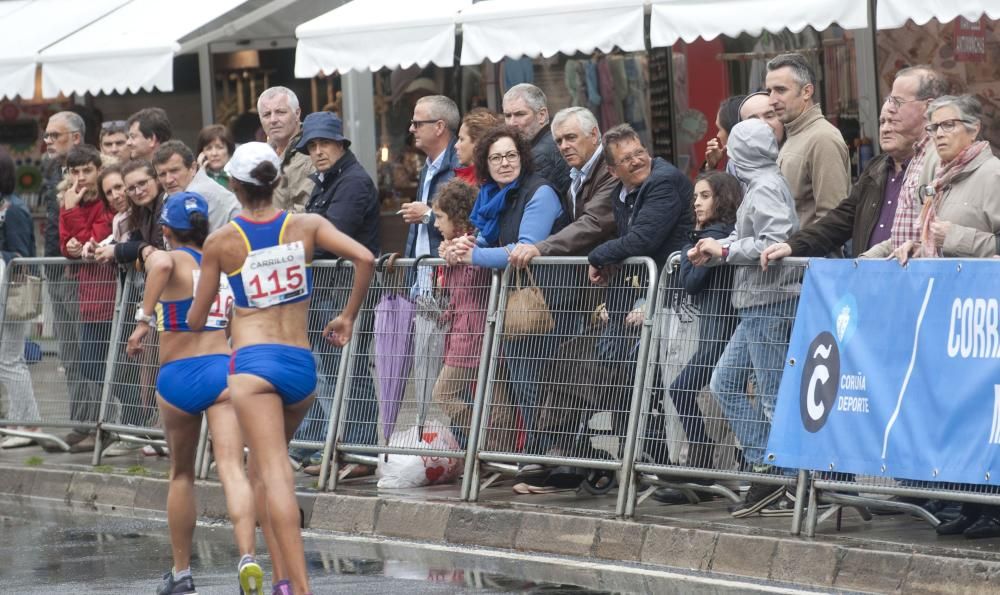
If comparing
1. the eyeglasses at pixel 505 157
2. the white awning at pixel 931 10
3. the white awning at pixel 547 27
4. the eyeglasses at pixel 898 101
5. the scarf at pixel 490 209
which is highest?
the white awning at pixel 547 27

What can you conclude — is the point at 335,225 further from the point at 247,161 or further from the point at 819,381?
the point at 819,381

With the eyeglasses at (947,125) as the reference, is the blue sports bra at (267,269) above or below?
below

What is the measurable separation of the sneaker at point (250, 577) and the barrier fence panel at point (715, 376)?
2372 millimetres

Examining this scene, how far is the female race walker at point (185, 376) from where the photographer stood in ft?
26.8

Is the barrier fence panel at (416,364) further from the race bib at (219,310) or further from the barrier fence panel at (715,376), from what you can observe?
the race bib at (219,310)

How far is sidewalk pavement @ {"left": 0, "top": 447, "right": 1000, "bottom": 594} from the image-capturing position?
26.0 ft

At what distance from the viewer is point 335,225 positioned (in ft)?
36.5

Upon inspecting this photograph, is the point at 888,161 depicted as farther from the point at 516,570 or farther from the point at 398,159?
the point at 398,159

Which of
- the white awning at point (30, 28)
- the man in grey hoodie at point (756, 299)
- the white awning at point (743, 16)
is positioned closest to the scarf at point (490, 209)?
the white awning at point (743, 16)

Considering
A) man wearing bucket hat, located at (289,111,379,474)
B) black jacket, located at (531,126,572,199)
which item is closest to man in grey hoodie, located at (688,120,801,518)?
black jacket, located at (531,126,572,199)

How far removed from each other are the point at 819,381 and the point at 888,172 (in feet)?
3.90

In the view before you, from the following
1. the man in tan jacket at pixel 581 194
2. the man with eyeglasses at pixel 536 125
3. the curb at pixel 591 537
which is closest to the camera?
the curb at pixel 591 537

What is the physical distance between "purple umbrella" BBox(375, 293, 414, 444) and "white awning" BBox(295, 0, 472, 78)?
2.19 meters

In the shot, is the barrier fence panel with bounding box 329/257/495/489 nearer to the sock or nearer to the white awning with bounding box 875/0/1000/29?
the sock
